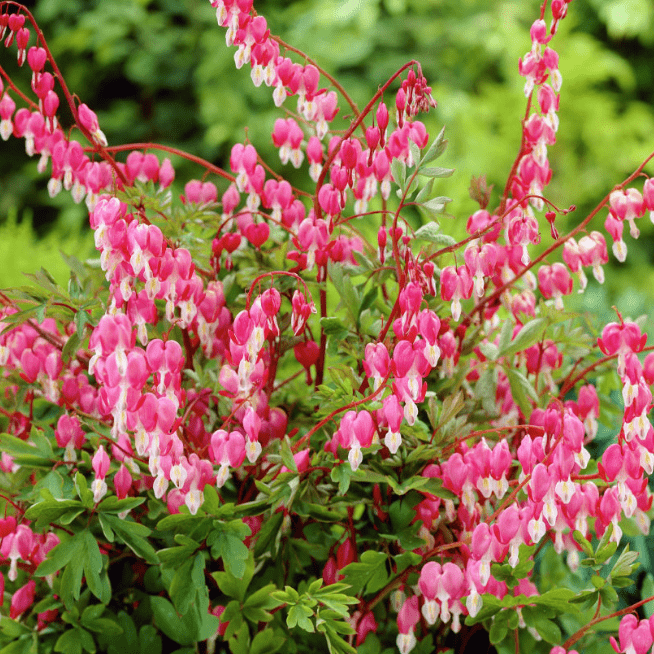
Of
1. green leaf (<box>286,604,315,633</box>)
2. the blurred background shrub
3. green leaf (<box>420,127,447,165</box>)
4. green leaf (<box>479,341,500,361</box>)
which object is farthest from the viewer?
the blurred background shrub

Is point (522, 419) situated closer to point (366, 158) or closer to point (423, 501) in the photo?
point (423, 501)

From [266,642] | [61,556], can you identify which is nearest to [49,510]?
[61,556]

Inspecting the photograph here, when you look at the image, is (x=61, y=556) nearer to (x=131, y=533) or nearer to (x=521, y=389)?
(x=131, y=533)

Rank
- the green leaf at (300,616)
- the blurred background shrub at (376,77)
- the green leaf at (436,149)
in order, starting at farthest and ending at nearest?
the blurred background shrub at (376,77)
the green leaf at (436,149)
the green leaf at (300,616)

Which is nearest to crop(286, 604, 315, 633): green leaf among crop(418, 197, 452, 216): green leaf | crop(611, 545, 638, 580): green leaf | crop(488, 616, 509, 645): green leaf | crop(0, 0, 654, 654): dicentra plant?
crop(0, 0, 654, 654): dicentra plant

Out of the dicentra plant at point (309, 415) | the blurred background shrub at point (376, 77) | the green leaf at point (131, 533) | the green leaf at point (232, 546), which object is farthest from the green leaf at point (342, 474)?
the blurred background shrub at point (376, 77)

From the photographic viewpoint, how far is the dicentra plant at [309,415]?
2.72 ft

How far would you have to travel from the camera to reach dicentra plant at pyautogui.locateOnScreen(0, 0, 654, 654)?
83 centimetres

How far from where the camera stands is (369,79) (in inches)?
162

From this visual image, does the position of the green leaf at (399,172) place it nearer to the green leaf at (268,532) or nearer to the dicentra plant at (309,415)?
the dicentra plant at (309,415)

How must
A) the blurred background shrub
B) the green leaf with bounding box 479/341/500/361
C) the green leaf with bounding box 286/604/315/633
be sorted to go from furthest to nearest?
the blurred background shrub < the green leaf with bounding box 479/341/500/361 < the green leaf with bounding box 286/604/315/633

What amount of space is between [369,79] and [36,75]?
3.26 m

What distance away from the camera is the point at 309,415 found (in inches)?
44.0

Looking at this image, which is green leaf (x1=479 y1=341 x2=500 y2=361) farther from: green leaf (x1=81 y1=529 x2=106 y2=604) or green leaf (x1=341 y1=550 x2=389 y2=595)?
green leaf (x1=81 y1=529 x2=106 y2=604)
